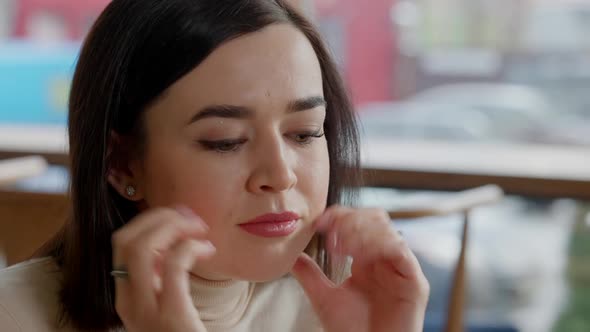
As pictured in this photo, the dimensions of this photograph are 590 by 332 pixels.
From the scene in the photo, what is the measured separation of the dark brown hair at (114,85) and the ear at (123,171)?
0.05ft

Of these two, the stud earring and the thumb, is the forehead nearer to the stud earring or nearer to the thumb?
the stud earring

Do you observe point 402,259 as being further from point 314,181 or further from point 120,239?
point 120,239

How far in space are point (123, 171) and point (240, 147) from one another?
188 millimetres

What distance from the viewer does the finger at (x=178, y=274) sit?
891 millimetres

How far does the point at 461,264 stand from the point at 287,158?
89cm

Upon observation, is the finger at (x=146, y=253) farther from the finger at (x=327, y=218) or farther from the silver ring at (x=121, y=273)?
the finger at (x=327, y=218)

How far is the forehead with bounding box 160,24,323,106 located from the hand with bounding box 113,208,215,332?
162 mm

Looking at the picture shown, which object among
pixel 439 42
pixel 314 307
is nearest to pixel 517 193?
pixel 439 42

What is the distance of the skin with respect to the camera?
906 mm

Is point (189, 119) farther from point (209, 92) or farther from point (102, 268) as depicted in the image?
point (102, 268)

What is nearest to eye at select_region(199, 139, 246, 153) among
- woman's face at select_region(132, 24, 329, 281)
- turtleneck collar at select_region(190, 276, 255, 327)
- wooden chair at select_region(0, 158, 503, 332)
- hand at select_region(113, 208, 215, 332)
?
woman's face at select_region(132, 24, 329, 281)

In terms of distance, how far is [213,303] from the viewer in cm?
118

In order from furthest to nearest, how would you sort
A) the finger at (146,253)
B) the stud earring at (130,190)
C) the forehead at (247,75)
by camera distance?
the stud earring at (130,190)
the forehead at (247,75)
the finger at (146,253)

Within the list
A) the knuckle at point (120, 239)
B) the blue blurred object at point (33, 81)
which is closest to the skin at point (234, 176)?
the knuckle at point (120, 239)
